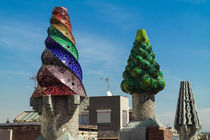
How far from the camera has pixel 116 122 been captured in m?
32.2

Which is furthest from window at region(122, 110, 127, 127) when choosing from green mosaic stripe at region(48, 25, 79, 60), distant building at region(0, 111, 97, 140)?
green mosaic stripe at region(48, 25, 79, 60)

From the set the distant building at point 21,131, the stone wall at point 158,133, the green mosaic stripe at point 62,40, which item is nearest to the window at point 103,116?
the distant building at point 21,131

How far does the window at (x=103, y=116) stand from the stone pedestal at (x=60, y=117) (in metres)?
19.4

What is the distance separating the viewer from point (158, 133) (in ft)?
48.2

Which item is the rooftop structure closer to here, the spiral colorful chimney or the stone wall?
the stone wall

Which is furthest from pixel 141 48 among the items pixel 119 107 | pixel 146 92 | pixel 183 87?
pixel 119 107

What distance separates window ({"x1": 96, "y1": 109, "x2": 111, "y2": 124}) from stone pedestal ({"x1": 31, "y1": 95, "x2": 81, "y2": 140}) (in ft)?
63.8

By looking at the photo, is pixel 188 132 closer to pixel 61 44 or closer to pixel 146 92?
pixel 146 92

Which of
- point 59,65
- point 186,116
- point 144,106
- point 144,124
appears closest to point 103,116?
point 186,116

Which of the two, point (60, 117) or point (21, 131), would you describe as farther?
point (21, 131)

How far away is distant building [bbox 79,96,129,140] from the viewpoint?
3212cm

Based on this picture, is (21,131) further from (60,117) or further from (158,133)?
(158,133)

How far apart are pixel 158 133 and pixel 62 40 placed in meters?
5.95

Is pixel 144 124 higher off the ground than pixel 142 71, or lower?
lower
